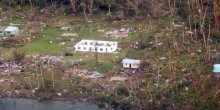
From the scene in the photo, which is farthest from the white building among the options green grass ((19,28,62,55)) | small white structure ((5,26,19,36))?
small white structure ((5,26,19,36))

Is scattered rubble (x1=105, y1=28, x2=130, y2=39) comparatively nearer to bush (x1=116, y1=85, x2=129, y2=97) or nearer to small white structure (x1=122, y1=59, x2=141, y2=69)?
small white structure (x1=122, y1=59, x2=141, y2=69)

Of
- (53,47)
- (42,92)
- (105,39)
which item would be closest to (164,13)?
(105,39)

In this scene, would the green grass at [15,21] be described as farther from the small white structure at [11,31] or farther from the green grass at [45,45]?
the green grass at [45,45]

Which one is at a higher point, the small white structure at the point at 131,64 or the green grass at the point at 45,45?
the green grass at the point at 45,45

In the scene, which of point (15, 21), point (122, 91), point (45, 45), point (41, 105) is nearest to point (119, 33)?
point (45, 45)

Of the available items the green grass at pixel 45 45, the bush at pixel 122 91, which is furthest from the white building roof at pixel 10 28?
the bush at pixel 122 91
